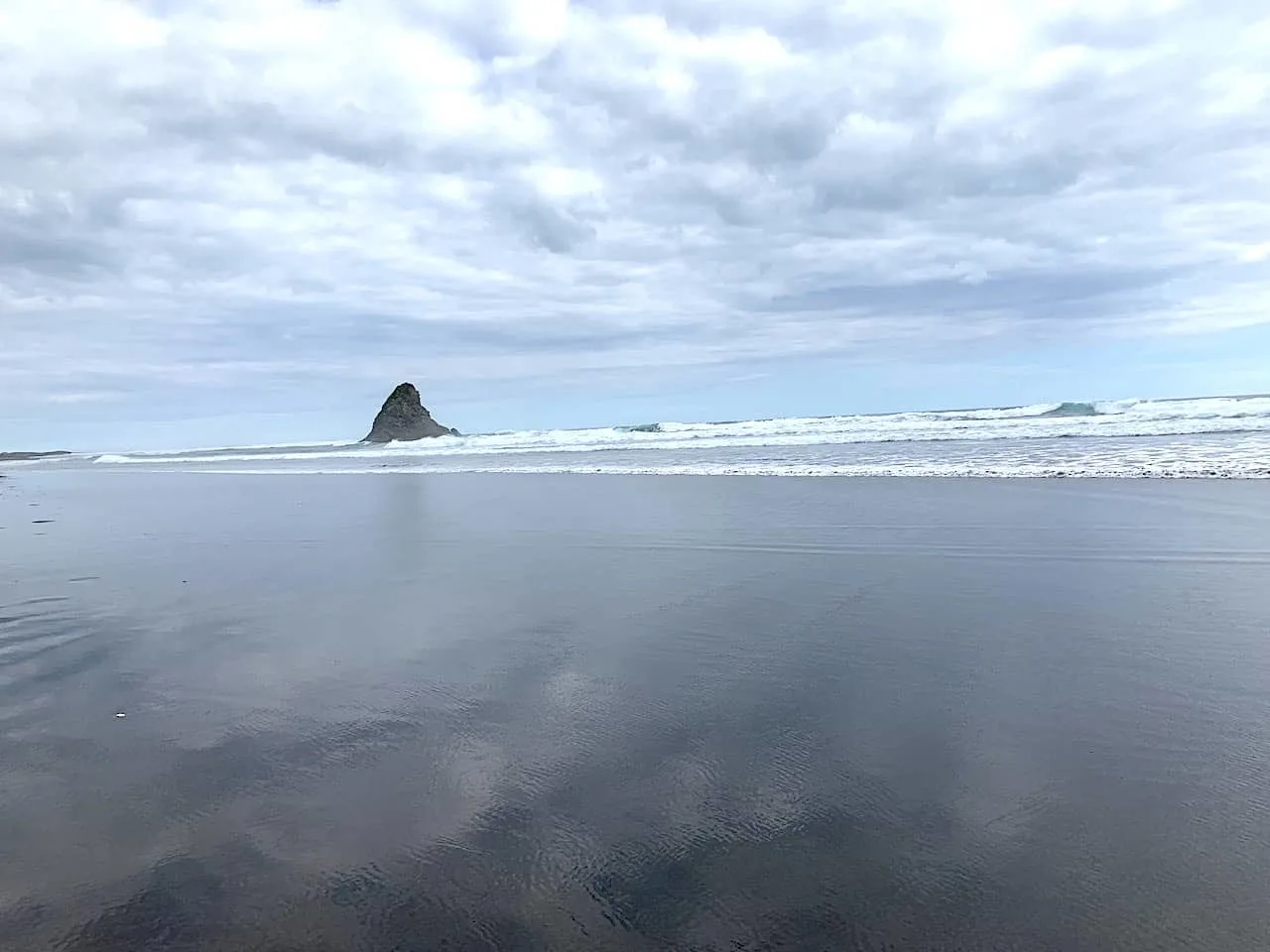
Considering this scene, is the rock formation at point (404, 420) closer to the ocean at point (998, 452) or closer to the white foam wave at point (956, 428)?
the white foam wave at point (956, 428)

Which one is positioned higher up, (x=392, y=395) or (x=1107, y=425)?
(x=392, y=395)

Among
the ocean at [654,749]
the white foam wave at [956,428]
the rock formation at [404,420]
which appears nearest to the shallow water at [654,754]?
the ocean at [654,749]

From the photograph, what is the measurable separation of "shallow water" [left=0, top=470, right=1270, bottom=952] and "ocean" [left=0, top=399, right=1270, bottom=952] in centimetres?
2

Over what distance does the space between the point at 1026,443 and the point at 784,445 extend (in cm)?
964

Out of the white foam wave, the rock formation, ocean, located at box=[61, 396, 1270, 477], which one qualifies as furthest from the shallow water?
the rock formation

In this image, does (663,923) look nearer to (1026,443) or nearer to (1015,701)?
(1015,701)

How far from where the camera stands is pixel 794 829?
113 inches

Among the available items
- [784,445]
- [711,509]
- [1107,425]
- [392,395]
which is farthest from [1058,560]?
[392,395]

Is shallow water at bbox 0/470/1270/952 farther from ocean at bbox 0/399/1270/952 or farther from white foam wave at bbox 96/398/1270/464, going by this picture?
white foam wave at bbox 96/398/1270/464

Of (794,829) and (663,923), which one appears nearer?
(663,923)

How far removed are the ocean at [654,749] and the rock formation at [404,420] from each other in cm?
5668

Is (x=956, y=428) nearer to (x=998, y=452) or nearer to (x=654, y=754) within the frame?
(x=998, y=452)

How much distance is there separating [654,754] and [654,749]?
0.05m

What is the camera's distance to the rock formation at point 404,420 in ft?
210
